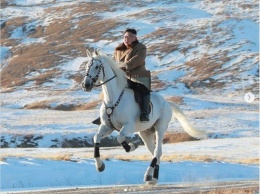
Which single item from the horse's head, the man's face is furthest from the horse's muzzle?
the man's face

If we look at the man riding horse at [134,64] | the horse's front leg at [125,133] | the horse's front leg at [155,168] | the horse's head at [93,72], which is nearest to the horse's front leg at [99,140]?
the horse's front leg at [125,133]

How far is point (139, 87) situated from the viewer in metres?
15.1

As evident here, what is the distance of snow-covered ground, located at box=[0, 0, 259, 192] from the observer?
20203 mm

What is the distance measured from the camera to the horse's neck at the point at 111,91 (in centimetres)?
1430

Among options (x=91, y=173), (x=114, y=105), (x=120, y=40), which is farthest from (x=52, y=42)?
(x=114, y=105)

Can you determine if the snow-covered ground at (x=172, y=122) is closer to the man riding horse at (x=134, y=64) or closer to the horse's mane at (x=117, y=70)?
the horse's mane at (x=117, y=70)

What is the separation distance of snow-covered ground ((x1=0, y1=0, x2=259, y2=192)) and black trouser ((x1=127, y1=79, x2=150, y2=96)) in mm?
3718

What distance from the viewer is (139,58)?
15.2m

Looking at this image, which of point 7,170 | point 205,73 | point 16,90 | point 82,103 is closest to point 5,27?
point 16,90

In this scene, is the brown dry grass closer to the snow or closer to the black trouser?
the snow

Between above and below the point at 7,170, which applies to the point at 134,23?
below

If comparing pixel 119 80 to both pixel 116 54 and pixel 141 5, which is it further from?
pixel 141 5

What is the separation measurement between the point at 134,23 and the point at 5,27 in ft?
114

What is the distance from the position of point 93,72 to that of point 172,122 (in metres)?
47.9
